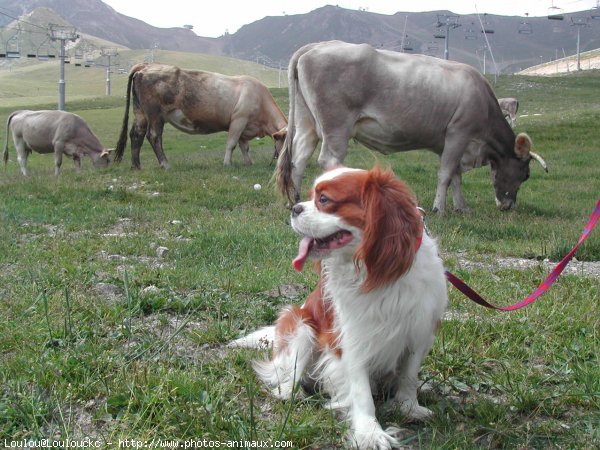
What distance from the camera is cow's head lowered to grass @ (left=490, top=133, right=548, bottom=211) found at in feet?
39.6

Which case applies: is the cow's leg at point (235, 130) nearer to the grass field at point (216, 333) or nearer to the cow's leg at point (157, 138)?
the cow's leg at point (157, 138)

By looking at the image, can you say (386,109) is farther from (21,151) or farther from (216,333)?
(21,151)

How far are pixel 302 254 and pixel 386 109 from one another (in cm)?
774

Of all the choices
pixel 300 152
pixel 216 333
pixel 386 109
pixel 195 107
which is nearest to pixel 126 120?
pixel 195 107

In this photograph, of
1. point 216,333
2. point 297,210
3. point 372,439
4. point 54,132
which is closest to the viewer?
point 372,439

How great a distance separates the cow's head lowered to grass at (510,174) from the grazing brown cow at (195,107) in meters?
6.37

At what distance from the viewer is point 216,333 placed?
472 centimetres

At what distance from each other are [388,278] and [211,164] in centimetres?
1486

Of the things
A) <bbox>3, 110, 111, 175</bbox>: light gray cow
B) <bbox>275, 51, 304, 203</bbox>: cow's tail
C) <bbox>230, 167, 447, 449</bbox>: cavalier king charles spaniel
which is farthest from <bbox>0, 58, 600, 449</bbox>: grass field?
<bbox>3, 110, 111, 175</bbox>: light gray cow

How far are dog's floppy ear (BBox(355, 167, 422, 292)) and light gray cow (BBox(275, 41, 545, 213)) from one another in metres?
7.40

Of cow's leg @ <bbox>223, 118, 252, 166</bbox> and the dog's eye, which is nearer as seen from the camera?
the dog's eye

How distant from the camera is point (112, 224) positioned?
9562 millimetres

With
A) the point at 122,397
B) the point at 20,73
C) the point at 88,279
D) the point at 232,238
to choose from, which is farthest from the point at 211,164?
the point at 20,73

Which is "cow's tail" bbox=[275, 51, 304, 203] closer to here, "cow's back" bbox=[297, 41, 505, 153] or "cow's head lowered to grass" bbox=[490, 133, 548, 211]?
"cow's back" bbox=[297, 41, 505, 153]
